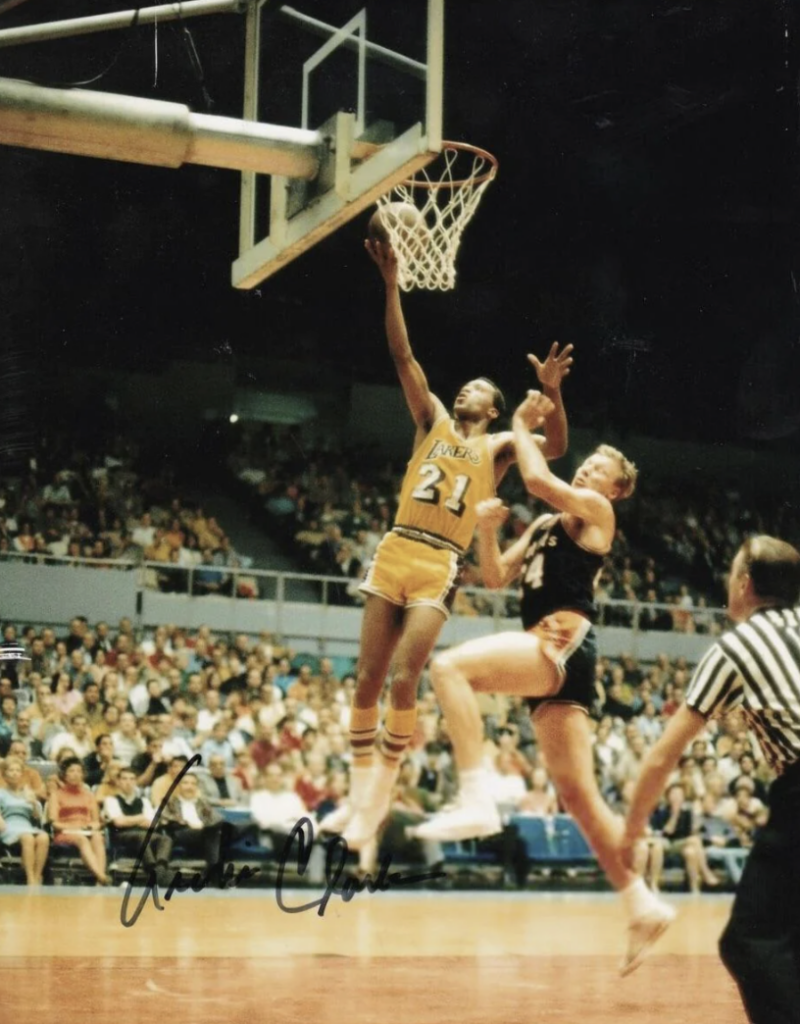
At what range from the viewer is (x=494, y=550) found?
5992mm

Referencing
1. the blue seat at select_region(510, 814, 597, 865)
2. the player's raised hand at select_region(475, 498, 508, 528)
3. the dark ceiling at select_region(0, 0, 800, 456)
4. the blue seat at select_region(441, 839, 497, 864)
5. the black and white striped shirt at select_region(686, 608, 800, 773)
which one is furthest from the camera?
the blue seat at select_region(441, 839, 497, 864)

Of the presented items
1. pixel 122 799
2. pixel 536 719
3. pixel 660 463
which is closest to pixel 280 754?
pixel 122 799

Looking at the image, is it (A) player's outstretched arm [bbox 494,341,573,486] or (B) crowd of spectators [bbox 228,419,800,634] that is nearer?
(A) player's outstretched arm [bbox 494,341,573,486]

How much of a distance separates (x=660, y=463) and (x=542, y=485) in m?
3.14

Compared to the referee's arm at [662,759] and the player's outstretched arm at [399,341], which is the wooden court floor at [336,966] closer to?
the referee's arm at [662,759]

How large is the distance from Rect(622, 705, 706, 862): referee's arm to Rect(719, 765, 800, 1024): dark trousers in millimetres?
339

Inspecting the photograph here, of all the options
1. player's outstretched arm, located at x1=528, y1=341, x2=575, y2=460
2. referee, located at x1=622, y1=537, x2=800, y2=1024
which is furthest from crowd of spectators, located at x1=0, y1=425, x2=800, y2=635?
referee, located at x1=622, y1=537, x2=800, y2=1024

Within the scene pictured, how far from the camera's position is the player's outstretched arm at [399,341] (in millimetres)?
6129

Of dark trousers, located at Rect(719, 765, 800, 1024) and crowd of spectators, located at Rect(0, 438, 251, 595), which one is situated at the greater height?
crowd of spectators, located at Rect(0, 438, 251, 595)

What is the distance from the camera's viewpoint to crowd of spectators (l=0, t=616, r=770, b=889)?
9.08 metres

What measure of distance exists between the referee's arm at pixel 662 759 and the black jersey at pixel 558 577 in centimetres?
191

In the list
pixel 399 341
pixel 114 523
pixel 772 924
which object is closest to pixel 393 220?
pixel 399 341

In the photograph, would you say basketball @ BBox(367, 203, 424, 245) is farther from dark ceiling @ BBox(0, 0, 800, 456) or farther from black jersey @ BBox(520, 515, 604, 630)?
black jersey @ BBox(520, 515, 604, 630)

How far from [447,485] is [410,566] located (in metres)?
0.45
